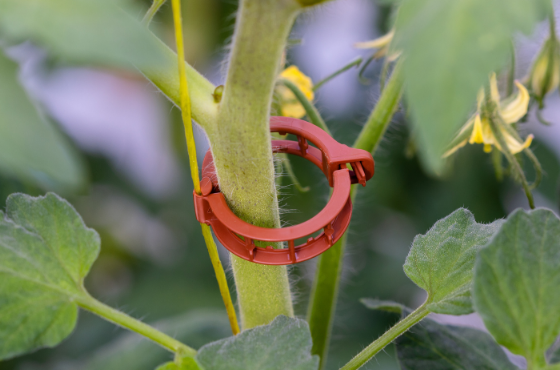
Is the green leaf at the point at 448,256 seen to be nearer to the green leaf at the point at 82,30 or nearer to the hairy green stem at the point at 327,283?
the hairy green stem at the point at 327,283

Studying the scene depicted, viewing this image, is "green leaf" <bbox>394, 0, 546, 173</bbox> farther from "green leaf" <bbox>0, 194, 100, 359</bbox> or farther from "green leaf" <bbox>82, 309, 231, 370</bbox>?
"green leaf" <bbox>82, 309, 231, 370</bbox>

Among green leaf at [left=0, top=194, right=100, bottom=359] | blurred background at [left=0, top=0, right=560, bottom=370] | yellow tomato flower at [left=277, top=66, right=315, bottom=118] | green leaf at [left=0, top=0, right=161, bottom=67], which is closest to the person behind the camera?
green leaf at [left=0, top=0, right=161, bottom=67]

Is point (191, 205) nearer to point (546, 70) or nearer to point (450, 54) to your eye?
point (546, 70)

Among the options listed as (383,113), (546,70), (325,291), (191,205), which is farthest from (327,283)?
(191,205)

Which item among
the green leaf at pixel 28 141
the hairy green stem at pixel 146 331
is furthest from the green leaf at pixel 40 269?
the green leaf at pixel 28 141

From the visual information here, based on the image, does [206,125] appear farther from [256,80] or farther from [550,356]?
[550,356]

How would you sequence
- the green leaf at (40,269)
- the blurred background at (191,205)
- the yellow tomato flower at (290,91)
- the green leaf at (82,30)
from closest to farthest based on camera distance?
the green leaf at (82,30) < the green leaf at (40,269) < the yellow tomato flower at (290,91) < the blurred background at (191,205)

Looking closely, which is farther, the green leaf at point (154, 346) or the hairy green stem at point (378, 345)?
the green leaf at point (154, 346)

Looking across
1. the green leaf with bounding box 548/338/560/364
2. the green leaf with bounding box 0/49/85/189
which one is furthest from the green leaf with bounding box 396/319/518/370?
the green leaf with bounding box 0/49/85/189
